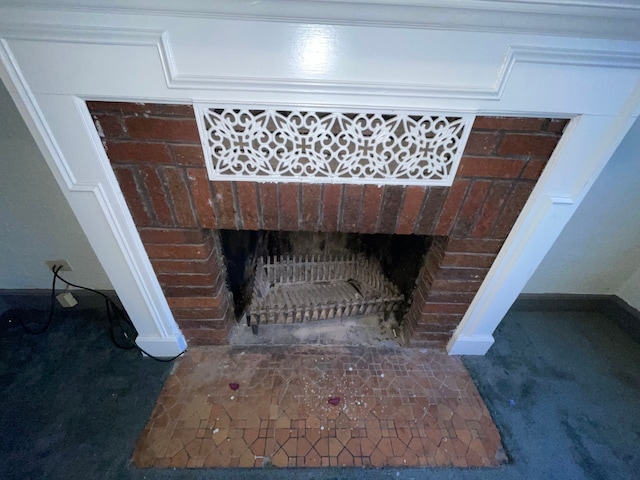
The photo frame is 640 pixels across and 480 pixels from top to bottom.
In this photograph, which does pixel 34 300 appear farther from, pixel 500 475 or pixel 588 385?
pixel 588 385

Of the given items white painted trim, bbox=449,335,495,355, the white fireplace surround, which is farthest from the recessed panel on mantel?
white painted trim, bbox=449,335,495,355

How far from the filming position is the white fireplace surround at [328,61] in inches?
23.5

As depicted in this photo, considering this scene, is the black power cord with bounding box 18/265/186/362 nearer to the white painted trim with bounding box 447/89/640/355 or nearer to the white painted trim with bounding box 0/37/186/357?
the white painted trim with bounding box 0/37/186/357

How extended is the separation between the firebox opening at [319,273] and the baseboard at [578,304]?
0.72m

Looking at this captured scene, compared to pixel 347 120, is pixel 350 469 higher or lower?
lower

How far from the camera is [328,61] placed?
66 centimetres

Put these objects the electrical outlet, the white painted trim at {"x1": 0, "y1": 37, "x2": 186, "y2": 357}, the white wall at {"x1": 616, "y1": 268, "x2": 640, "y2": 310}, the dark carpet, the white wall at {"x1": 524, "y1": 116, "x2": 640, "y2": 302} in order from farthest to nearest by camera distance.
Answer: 1. the white wall at {"x1": 616, "y1": 268, "x2": 640, "y2": 310}
2. the electrical outlet
3. the white wall at {"x1": 524, "y1": 116, "x2": 640, "y2": 302}
4. the dark carpet
5. the white painted trim at {"x1": 0, "y1": 37, "x2": 186, "y2": 357}

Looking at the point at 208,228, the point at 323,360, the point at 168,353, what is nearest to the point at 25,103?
the point at 208,228

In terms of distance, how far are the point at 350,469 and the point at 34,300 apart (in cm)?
161

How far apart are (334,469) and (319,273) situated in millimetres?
770

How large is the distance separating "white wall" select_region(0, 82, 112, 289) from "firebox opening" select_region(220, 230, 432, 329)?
0.64m

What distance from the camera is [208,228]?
95cm

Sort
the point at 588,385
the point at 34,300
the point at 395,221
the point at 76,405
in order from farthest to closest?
the point at 34,300
the point at 588,385
the point at 76,405
the point at 395,221

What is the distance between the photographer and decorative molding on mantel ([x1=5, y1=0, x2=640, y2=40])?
0.58 m
